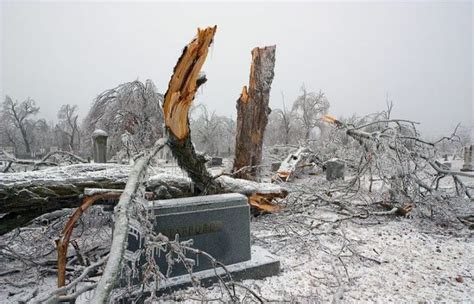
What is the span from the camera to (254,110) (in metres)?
6.82

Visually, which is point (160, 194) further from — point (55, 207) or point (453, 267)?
point (453, 267)

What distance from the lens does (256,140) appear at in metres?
6.97

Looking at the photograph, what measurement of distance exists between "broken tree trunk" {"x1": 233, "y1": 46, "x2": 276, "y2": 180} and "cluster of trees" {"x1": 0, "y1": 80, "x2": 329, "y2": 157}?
2708 millimetres

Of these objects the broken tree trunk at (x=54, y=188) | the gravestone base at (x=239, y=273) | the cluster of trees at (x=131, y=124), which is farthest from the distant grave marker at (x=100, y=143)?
the gravestone base at (x=239, y=273)

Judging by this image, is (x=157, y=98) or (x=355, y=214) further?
(x=157, y=98)

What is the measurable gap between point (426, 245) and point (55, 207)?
5.08 m

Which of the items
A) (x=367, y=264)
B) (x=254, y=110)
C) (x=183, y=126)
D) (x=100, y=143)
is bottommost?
(x=367, y=264)

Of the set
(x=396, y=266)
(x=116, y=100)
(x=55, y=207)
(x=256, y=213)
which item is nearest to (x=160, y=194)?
(x=55, y=207)

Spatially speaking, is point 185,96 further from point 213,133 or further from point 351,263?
point 213,133

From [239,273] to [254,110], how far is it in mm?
4318

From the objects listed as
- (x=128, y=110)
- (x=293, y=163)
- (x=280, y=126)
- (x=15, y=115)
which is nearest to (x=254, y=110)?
(x=293, y=163)

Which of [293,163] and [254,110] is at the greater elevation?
[254,110]

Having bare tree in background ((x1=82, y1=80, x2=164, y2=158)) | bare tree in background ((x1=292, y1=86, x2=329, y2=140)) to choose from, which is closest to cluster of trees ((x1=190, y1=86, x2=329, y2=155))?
bare tree in background ((x1=292, y1=86, x2=329, y2=140))

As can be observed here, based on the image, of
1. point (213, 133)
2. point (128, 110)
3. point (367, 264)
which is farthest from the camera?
point (213, 133)
